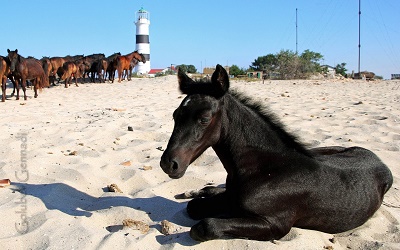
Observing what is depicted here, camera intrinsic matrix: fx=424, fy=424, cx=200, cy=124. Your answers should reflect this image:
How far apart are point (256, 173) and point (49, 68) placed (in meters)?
19.8

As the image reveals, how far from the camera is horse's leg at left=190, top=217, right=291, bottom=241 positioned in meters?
2.99

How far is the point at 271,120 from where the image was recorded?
354cm

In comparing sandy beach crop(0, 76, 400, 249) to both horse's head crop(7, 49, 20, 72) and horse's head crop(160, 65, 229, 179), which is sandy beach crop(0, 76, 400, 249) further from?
horse's head crop(7, 49, 20, 72)

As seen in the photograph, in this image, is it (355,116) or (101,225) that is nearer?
(101,225)

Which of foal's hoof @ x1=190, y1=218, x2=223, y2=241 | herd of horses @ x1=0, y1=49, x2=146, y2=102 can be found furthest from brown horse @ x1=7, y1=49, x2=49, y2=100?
foal's hoof @ x1=190, y1=218, x2=223, y2=241

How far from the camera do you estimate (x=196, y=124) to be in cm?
308

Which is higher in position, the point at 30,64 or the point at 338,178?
the point at 30,64

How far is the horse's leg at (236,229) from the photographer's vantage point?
9.81ft

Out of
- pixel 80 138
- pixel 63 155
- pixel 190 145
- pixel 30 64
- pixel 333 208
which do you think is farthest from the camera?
pixel 30 64

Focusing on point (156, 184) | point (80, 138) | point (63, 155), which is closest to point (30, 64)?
point (80, 138)

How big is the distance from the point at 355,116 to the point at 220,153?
6.17 m

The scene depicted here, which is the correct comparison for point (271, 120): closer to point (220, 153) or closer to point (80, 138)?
point (220, 153)

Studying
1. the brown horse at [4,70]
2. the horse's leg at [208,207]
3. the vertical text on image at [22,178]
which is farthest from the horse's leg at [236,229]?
the brown horse at [4,70]

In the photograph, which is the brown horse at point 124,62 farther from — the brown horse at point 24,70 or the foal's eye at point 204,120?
the foal's eye at point 204,120
